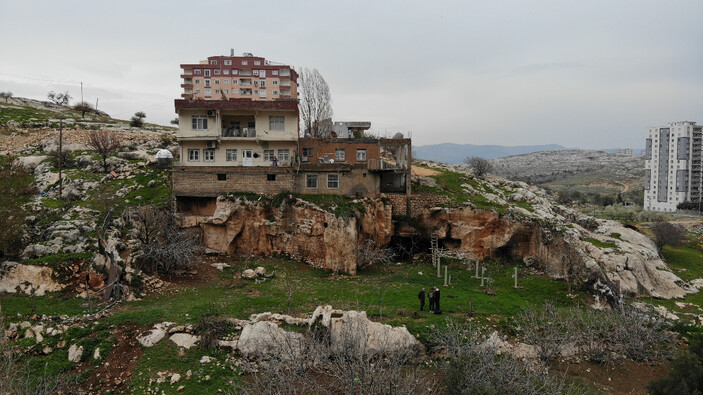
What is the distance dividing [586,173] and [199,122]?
477ft

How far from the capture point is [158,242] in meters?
22.8

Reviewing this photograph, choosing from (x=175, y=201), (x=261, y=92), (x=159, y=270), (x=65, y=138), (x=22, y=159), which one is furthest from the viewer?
(x=261, y=92)

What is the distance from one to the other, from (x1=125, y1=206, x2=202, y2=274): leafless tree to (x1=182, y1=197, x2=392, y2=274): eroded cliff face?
2.35 m

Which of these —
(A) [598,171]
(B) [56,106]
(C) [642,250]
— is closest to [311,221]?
(C) [642,250]

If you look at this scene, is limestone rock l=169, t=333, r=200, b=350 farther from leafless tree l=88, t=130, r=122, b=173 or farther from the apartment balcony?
leafless tree l=88, t=130, r=122, b=173

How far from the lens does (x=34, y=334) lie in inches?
578

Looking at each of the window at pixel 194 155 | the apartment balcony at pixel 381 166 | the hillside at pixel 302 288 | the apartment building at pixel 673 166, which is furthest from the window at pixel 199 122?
the apartment building at pixel 673 166

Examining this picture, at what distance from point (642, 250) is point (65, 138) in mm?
50869

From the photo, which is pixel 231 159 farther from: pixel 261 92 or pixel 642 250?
pixel 261 92

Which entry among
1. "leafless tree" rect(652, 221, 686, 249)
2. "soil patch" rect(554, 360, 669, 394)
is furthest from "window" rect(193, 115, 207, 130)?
"leafless tree" rect(652, 221, 686, 249)

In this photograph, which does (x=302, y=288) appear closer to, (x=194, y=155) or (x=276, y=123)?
(x=276, y=123)

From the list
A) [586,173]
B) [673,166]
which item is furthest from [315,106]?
[586,173]

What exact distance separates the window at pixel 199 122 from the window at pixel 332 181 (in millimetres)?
10299

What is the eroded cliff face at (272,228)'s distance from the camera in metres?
27.1
